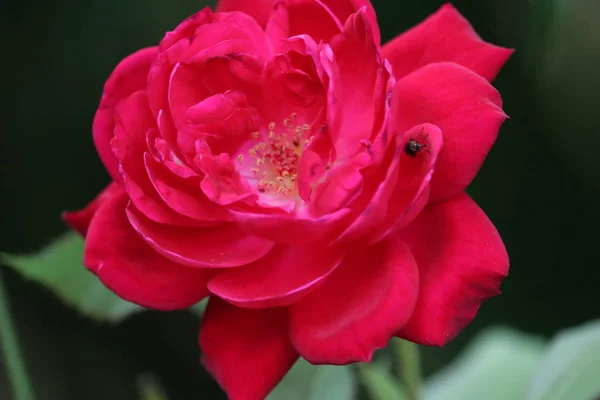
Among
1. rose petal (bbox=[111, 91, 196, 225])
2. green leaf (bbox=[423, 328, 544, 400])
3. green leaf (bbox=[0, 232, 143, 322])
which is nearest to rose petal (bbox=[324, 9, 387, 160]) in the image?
rose petal (bbox=[111, 91, 196, 225])

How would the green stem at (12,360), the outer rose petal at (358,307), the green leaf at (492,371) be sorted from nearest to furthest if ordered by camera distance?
the outer rose petal at (358,307), the green stem at (12,360), the green leaf at (492,371)

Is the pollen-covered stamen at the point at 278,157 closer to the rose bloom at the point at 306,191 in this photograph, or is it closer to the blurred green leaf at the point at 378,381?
the rose bloom at the point at 306,191

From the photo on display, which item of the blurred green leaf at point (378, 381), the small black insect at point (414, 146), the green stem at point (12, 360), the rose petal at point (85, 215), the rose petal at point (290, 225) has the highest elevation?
the small black insect at point (414, 146)

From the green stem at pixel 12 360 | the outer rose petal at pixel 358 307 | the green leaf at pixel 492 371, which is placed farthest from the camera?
the green leaf at pixel 492 371

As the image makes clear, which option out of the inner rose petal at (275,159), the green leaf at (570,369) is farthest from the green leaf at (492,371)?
the inner rose petal at (275,159)

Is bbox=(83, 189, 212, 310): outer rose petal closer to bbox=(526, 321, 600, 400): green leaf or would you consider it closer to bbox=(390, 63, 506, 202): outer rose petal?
bbox=(390, 63, 506, 202): outer rose petal

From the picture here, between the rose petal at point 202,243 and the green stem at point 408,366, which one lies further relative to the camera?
the green stem at point 408,366
